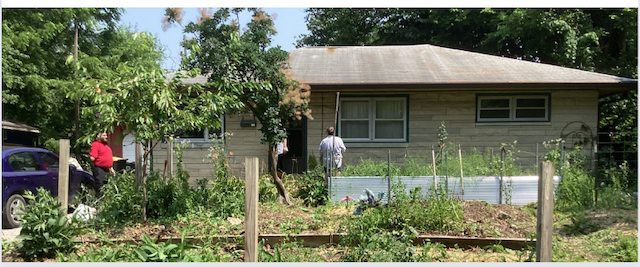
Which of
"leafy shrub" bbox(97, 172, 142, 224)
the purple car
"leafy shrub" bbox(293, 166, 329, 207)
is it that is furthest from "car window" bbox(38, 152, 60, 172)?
"leafy shrub" bbox(293, 166, 329, 207)

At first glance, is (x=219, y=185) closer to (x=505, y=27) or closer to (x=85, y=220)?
(x=85, y=220)

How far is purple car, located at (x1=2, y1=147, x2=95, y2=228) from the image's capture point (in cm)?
725

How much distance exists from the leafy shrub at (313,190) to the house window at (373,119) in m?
2.51

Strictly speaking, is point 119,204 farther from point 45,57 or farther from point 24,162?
point 45,57

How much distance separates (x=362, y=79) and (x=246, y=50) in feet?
13.5

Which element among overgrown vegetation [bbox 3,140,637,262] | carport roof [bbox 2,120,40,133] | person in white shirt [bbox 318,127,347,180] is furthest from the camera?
carport roof [bbox 2,120,40,133]

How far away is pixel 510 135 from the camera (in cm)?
1080

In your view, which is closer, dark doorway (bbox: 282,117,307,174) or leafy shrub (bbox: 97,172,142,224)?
leafy shrub (bbox: 97,172,142,224)

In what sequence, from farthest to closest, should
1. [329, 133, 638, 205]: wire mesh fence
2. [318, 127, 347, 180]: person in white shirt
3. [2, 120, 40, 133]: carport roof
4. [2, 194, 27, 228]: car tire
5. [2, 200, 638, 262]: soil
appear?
[2, 120, 40, 133]: carport roof, [318, 127, 347, 180]: person in white shirt, [329, 133, 638, 205]: wire mesh fence, [2, 194, 27, 228]: car tire, [2, 200, 638, 262]: soil

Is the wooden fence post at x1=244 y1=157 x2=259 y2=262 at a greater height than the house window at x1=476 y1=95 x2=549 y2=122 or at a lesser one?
lesser

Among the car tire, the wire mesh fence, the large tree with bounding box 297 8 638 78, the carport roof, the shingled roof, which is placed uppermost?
the large tree with bounding box 297 8 638 78

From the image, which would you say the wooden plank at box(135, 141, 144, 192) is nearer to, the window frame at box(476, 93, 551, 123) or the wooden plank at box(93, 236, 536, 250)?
the wooden plank at box(93, 236, 536, 250)

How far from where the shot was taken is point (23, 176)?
299 inches

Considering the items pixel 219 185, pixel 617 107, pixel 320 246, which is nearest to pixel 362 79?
pixel 219 185
